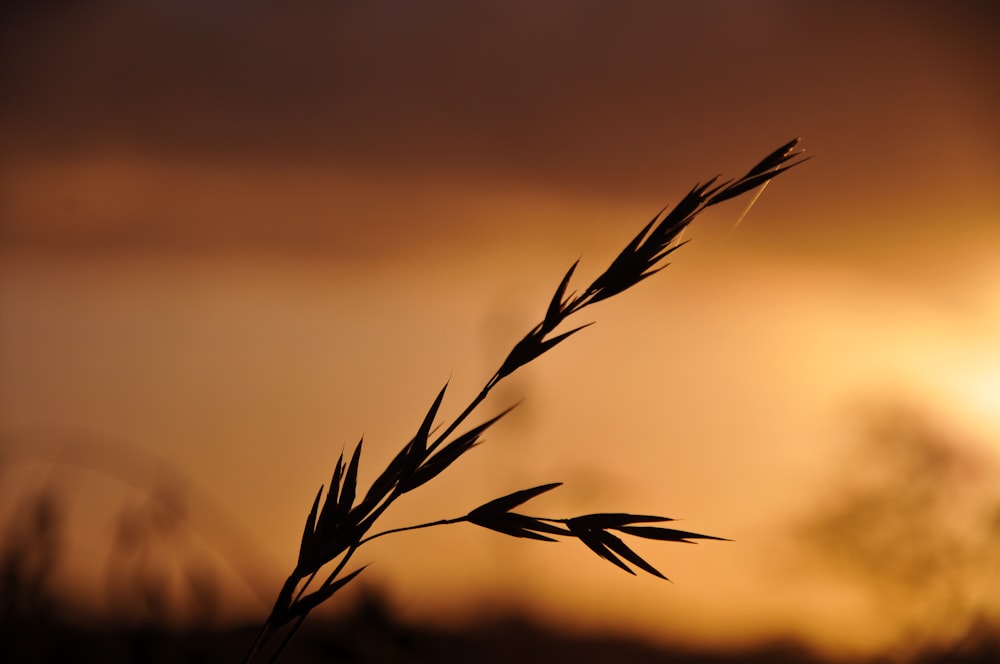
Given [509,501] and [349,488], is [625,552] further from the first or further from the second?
[349,488]

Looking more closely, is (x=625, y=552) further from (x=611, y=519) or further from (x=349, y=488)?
(x=349, y=488)

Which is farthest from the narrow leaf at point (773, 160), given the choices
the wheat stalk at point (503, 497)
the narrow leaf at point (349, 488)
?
the narrow leaf at point (349, 488)

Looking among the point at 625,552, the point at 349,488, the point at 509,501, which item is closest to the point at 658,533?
the point at 625,552

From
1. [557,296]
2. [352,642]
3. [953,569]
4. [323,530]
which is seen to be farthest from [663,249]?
[953,569]

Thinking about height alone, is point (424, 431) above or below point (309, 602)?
above

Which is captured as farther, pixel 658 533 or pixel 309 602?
pixel 658 533

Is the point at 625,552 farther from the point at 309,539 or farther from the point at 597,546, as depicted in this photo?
the point at 309,539

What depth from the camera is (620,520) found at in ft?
3.17

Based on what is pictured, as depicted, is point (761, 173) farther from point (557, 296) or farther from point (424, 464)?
point (424, 464)

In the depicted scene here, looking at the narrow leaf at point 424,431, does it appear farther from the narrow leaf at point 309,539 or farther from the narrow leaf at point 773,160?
the narrow leaf at point 773,160

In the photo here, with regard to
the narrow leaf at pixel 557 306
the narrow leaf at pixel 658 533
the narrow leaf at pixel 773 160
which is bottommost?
the narrow leaf at pixel 658 533

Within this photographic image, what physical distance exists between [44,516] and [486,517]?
A: 183cm

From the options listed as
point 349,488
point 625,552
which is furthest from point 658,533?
point 349,488

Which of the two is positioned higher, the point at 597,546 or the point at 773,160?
the point at 773,160
